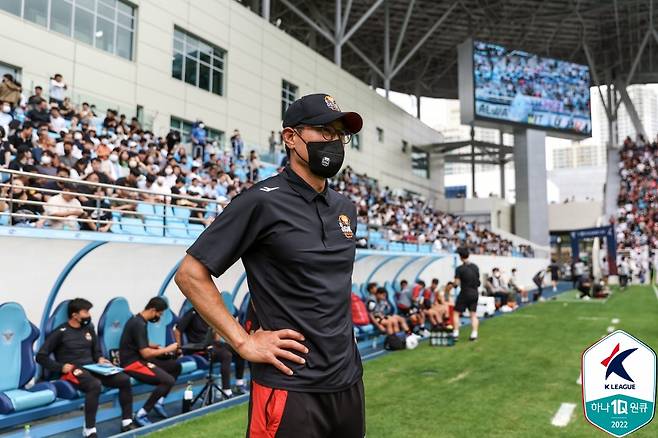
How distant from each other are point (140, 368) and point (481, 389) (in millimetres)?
5010

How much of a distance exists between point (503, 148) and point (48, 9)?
4485 cm

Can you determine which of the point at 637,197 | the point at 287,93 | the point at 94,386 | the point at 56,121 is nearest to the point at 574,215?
the point at 637,197

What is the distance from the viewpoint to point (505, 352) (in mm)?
11797

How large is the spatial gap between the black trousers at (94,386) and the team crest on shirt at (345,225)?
537cm

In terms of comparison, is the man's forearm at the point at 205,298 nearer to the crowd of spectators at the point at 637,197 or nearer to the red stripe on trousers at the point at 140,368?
the red stripe on trousers at the point at 140,368

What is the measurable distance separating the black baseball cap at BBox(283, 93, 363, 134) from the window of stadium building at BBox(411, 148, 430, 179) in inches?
1831

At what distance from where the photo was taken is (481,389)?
27.9 feet

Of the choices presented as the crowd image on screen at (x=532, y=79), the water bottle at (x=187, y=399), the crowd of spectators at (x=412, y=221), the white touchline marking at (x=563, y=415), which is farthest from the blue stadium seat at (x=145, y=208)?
the crowd image on screen at (x=532, y=79)

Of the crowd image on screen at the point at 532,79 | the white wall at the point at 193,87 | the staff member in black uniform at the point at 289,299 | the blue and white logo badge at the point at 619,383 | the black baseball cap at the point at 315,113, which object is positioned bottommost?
the blue and white logo badge at the point at 619,383

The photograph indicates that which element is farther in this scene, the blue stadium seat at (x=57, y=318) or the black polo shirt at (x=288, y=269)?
the blue stadium seat at (x=57, y=318)

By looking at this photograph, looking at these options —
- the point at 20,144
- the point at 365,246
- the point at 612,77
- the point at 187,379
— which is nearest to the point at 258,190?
the point at 187,379

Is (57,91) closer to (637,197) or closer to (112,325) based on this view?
(112,325)

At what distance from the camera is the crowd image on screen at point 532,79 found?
41.3m

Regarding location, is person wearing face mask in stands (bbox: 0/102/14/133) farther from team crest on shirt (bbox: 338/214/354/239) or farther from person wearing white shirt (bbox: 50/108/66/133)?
team crest on shirt (bbox: 338/214/354/239)
